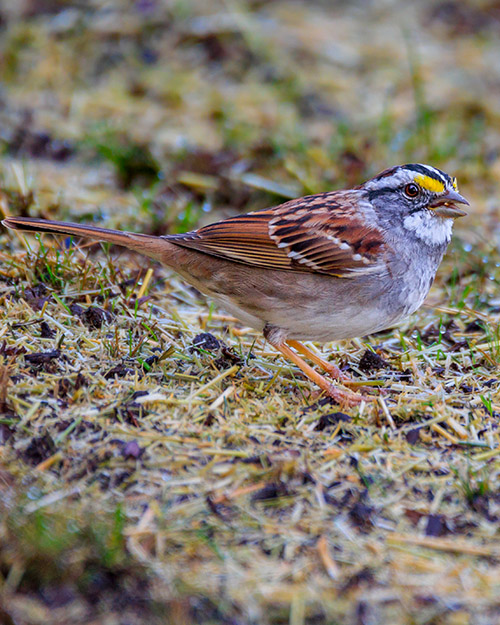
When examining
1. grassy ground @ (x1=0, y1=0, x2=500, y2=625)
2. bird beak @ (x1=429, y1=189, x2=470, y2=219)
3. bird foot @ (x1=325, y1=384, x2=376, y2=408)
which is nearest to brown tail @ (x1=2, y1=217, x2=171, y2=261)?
grassy ground @ (x1=0, y1=0, x2=500, y2=625)

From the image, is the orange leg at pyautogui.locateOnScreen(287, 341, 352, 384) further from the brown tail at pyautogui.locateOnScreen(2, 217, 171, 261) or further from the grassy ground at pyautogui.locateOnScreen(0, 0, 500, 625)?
the brown tail at pyautogui.locateOnScreen(2, 217, 171, 261)

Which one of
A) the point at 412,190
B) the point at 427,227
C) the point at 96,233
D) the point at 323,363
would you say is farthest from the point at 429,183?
the point at 96,233

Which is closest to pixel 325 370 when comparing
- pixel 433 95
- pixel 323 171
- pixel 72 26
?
pixel 323 171

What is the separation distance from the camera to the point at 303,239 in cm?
462

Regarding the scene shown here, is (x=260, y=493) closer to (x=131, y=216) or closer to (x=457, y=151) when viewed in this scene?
(x=131, y=216)

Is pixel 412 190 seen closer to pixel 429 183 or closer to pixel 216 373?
pixel 429 183

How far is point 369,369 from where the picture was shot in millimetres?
4883

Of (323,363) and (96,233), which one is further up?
(96,233)

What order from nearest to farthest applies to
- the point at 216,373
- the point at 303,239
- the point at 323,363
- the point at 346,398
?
the point at 346,398
the point at 216,373
the point at 303,239
the point at 323,363

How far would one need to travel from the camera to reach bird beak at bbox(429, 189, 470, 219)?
15.1 feet

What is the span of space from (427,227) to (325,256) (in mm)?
606

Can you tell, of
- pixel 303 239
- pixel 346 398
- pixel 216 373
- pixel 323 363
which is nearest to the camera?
pixel 346 398

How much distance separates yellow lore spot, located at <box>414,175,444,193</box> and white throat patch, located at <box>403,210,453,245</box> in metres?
0.14

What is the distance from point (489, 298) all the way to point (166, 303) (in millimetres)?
2167
